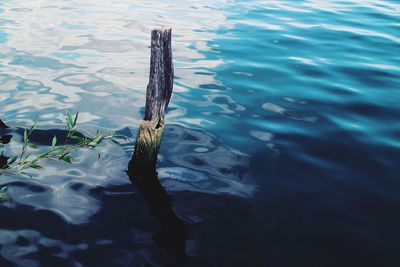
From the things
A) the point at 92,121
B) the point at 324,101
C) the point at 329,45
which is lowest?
the point at 92,121

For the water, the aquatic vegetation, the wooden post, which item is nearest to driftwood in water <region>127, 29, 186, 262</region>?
the wooden post

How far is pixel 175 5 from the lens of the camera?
17641mm

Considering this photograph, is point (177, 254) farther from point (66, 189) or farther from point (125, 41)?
point (125, 41)

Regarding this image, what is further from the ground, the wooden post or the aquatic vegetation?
the wooden post

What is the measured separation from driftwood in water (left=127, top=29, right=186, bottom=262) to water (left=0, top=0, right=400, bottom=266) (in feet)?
0.40

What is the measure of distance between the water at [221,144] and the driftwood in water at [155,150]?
123 millimetres

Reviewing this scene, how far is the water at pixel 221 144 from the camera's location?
15.5ft

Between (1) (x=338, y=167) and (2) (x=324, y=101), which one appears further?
(2) (x=324, y=101)

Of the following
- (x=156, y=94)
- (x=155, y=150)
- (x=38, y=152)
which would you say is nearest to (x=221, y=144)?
(x=155, y=150)

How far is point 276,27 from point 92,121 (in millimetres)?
9791

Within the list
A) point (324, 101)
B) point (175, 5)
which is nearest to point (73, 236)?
point (324, 101)

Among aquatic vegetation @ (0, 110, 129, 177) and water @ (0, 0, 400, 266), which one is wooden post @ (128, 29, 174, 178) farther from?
water @ (0, 0, 400, 266)

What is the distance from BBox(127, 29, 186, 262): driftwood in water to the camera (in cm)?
476

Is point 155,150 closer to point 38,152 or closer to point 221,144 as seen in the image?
point 221,144
